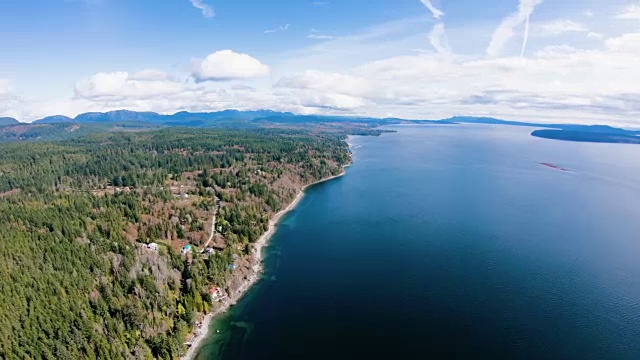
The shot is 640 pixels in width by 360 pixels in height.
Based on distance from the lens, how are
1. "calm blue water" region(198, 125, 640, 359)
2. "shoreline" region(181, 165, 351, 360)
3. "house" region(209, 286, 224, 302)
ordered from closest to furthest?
"calm blue water" region(198, 125, 640, 359)
"shoreline" region(181, 165, 351, 360)
"house" region(209, 286, 224, 302)

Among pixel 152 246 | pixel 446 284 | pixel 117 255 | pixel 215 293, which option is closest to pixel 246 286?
pixel 215 293

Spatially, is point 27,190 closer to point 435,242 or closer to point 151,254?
point 151,254

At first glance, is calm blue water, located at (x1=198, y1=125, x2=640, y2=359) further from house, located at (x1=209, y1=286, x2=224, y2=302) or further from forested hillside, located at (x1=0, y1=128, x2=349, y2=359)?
forested hillside, located at (x1=0, y1=128, x2=349, y2=359)

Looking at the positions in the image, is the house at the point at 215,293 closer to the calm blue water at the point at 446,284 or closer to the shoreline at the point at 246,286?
the shoreline at the point at 246,286

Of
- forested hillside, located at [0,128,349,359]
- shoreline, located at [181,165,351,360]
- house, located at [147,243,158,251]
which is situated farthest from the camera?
house, located at [147,243,158,251]

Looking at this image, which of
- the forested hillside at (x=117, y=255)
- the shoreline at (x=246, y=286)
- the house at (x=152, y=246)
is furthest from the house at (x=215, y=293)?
the house at (x=152, y=246)

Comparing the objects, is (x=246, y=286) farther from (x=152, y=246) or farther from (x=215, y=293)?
(x=152, y=246)

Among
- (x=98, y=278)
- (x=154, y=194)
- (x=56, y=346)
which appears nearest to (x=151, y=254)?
(x=98, y=278)

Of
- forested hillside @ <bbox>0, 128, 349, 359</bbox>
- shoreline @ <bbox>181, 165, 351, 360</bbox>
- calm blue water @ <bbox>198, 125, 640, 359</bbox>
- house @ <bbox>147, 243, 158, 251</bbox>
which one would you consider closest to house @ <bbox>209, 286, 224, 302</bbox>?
forested hillside @ <bbox>0, 128, 349, 359</bbox>

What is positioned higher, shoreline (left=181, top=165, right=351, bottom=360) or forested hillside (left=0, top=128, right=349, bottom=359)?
forested hillside (left=0, top=128, right=349, bottom=359)
